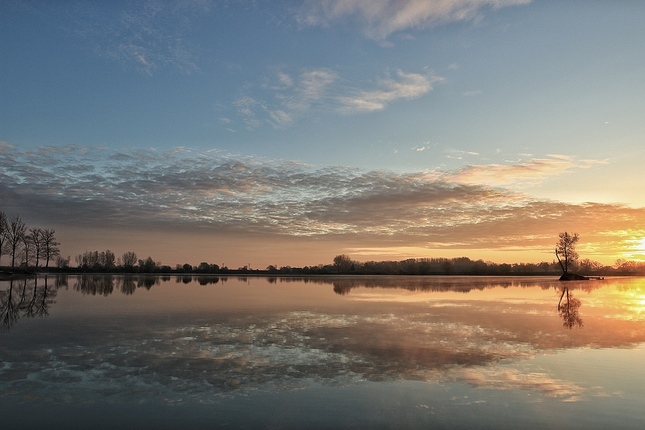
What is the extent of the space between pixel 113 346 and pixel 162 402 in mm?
6432

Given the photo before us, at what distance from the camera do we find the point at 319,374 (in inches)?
423

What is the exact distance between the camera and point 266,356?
12.7 metres

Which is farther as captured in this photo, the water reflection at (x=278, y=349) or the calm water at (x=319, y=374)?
the water reflection at (x=278, y=349)

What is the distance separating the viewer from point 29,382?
9.73m

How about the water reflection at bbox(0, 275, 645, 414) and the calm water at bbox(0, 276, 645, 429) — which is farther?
the water reflection at bbox(0, 275, 645, 414)

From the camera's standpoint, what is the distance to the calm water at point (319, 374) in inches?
308

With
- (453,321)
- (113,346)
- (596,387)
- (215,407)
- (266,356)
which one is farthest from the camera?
(453,321)

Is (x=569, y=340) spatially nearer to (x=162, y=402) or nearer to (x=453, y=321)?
(x=453, y=321)

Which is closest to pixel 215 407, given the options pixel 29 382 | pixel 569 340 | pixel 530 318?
pixel 29 382

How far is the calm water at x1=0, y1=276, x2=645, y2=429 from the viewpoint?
25.7 feet

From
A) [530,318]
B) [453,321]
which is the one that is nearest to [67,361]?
[453,321]

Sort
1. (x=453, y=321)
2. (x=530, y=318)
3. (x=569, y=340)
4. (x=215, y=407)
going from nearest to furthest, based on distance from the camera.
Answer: (x=215, y=407)
(x=569, y=340)
(x=453, y=321)
(x=530, y=318)

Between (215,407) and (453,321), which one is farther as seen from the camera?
(453,321)

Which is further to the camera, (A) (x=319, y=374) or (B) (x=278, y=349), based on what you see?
(B) (x=278, y=349)
